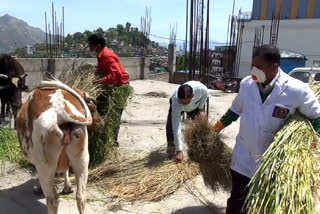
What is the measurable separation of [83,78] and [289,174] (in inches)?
101

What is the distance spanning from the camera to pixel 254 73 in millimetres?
2410

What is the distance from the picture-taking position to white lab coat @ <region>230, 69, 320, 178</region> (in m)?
2.37

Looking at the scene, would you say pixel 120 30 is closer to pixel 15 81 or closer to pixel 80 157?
pixel 15 81

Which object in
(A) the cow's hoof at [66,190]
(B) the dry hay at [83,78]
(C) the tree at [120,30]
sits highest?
(C) the tree at [120,30]

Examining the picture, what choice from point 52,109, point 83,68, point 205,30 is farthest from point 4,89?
point 205,30

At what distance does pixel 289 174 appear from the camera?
2.12m

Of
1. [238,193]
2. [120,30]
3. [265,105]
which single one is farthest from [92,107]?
[120,30]

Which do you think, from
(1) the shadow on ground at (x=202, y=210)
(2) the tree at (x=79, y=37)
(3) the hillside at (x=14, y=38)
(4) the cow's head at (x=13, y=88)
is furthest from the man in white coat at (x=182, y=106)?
(3) the hillside at (x=14, y=38)

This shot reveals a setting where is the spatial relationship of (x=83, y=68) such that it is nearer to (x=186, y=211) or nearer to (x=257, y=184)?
(x=186, y=211)

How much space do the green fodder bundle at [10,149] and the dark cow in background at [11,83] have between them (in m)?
0.63

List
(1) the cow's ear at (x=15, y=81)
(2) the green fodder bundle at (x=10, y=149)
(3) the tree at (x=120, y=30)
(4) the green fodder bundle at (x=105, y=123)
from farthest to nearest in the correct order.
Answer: (3) the tree at (x=120, y=30) < (1) the cow's ear at (x=15, y=81) < (2) the green fodder bundle at (x=10, y=149) < (4) the green fodder bundle at (x=105, y=123)

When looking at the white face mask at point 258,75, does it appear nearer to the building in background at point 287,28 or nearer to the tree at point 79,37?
the tree at point 79,37

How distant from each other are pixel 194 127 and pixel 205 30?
261 inches

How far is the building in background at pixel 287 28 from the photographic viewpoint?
79.2 ft
